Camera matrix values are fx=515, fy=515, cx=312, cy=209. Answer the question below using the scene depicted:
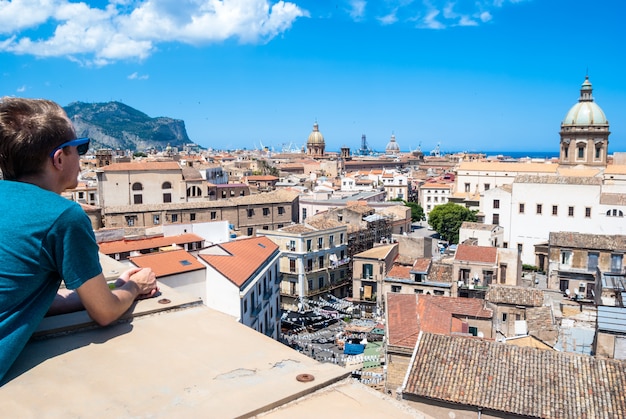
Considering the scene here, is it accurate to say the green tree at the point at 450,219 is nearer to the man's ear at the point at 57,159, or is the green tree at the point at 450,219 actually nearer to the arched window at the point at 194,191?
the arched window at the point at 194,191

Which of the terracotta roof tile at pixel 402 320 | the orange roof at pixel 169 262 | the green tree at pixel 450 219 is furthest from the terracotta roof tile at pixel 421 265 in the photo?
the green tree at pixel 450 219

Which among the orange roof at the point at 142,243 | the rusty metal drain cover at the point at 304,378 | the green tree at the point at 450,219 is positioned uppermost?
the rusty metal drain cover at the point at 304,378

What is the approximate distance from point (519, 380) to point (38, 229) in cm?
1291

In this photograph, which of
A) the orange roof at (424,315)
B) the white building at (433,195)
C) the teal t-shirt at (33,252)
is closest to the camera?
the teal t-shirt at (33,252)

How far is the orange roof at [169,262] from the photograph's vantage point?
57.2 ft

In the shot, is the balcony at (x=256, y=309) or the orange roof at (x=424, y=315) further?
the balcony at (x=256, y=309)

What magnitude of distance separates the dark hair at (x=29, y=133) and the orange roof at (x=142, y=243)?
20315mm

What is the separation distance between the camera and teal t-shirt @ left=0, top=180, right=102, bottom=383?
8.48 ft

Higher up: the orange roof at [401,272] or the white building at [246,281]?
the white building at [246,281]

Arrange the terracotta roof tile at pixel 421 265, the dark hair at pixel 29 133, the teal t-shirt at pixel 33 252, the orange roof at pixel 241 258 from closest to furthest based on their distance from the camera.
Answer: the teal t-shirt at pixel 33 252 → the dark hair at pixel 29 133 → the orange roof at pixel 241 258 → the terracotta roof tile at pixel 421 265

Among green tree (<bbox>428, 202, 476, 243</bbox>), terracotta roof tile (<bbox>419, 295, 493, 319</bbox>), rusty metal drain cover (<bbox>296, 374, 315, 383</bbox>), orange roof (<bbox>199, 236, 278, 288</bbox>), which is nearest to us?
rusty metal drain cover (<bbox>296, 374, 315, 383</bbox>)

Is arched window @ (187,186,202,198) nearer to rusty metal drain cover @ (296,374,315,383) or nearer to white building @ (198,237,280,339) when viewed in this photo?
white building @ (198,237,280,339)

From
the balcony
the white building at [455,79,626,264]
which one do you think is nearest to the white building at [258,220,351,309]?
the balcony

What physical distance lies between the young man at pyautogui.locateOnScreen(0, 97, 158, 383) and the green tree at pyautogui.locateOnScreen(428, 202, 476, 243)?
56.6 metres
